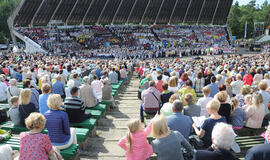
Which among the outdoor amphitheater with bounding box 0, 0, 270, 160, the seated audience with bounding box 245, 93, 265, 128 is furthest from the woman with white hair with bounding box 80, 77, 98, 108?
the seated audience with bounding box 245, 93, 265, 128

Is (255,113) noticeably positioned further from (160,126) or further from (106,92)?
(106,92)

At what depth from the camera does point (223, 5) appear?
4738cm

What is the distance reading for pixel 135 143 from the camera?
11.1 ft

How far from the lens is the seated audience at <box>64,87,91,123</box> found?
4969 mm

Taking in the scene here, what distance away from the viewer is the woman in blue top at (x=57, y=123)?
389cm

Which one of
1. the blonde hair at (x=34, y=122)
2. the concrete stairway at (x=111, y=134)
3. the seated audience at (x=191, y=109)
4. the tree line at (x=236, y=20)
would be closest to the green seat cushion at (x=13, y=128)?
the concrete stairway at (x=111, y=134)

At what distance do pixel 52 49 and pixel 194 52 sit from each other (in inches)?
774

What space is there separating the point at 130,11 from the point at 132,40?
12.1 metres

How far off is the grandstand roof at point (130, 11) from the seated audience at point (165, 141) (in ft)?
142

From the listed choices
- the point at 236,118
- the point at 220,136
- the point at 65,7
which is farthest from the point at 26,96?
the point at 65,7

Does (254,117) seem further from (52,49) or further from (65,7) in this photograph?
(65,7)

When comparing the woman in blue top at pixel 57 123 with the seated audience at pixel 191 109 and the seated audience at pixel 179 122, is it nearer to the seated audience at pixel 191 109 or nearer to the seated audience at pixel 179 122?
the seated audience at pixel 179 122

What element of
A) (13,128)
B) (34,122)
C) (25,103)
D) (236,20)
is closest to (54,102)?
(34,122)

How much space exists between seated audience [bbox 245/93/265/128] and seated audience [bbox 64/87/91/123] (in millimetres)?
3617
